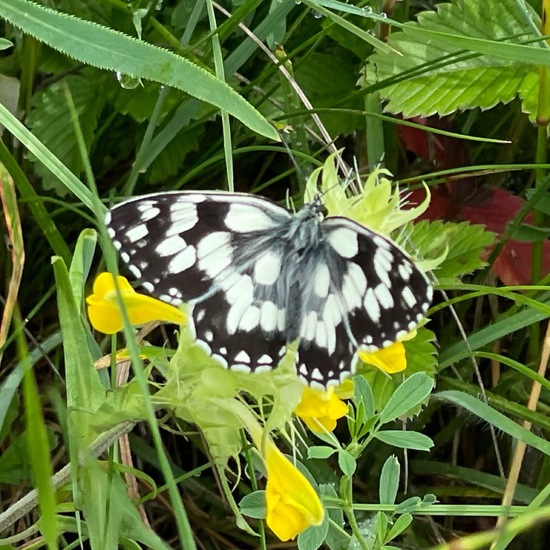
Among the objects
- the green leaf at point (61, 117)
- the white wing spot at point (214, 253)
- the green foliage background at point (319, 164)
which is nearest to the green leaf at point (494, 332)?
the green foliage background at point (319, 164)

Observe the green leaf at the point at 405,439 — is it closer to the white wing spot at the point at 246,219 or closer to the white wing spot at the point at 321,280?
the white wing spot at the point at 321,280

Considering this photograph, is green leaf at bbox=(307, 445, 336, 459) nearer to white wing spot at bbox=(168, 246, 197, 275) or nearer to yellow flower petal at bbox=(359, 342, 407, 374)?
yellow flower petal at bbox=(359, 342, 407, 374)

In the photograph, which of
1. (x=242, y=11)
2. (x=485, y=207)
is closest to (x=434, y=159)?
(x=485, y=207)

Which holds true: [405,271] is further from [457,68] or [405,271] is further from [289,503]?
[457,68]

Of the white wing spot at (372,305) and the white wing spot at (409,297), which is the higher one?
the white wing spot at (409,297)

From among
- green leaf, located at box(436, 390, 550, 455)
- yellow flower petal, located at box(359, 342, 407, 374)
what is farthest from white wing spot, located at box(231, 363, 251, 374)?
green leaf, located at box(436, 390, 550, 455)

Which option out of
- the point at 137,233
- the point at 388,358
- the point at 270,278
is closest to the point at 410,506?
the point at 388,358
